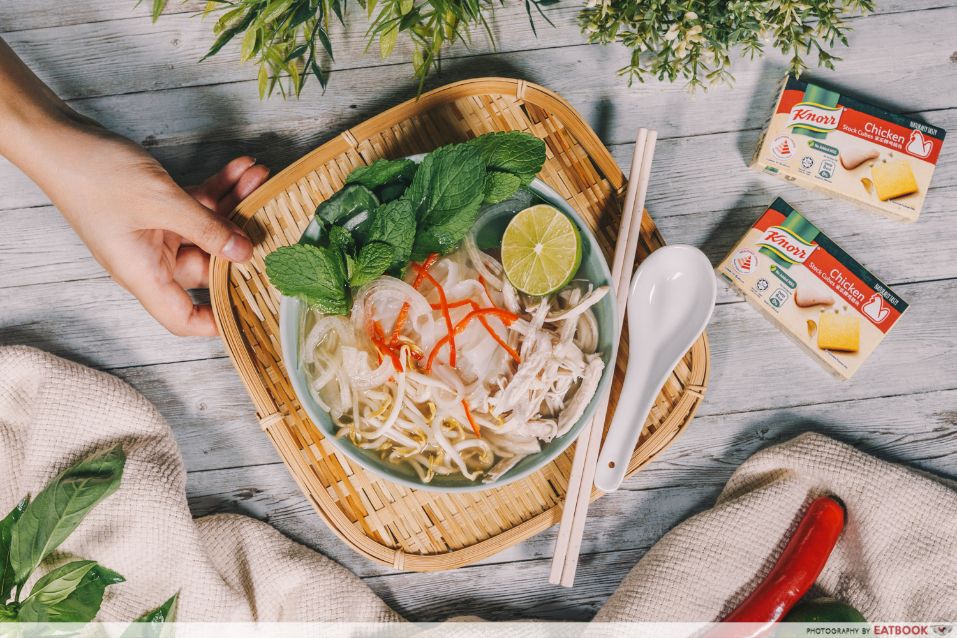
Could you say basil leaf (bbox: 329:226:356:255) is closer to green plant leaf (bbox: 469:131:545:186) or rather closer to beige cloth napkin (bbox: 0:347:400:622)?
green plant leaf (bbox: 469:131:545:186)

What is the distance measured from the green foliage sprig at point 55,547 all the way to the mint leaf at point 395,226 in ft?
2.68

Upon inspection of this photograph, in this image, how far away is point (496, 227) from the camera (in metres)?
1.24

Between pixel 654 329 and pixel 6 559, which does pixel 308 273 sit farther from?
pixel 6 559

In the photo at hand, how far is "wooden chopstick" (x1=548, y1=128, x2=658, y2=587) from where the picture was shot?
128cm

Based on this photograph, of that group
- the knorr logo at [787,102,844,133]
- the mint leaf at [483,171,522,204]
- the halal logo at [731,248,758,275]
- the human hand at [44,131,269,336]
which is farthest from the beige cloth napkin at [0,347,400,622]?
the knorr logo at [787,102,844,133]

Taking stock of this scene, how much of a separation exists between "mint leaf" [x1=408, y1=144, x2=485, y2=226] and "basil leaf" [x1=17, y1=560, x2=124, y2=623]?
1.04 meters

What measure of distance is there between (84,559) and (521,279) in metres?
1.16

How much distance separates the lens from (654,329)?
1.31m

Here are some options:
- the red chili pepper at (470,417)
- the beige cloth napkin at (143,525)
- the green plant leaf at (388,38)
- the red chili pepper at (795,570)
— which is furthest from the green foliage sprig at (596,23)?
the red chili pepper at (795,570)

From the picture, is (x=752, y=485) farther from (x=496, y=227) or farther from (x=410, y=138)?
(x=410, y=138)

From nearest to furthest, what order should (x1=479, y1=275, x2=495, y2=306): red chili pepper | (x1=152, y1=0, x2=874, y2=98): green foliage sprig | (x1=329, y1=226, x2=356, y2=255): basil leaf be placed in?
1. (x1=152, y1=0, x2=874, y2=98): green foliage sprig
2. (x1=329, y1=226, x2=356, y2=255): basil leaf
3. (x1=479, y1=275, x2=495, y2=306): red chili pepper

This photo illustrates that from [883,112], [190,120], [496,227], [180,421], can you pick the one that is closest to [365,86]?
[190,120]

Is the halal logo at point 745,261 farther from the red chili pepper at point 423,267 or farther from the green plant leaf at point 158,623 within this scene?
the green plant leaf at point 158,623

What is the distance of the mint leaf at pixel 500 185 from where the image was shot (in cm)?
112
